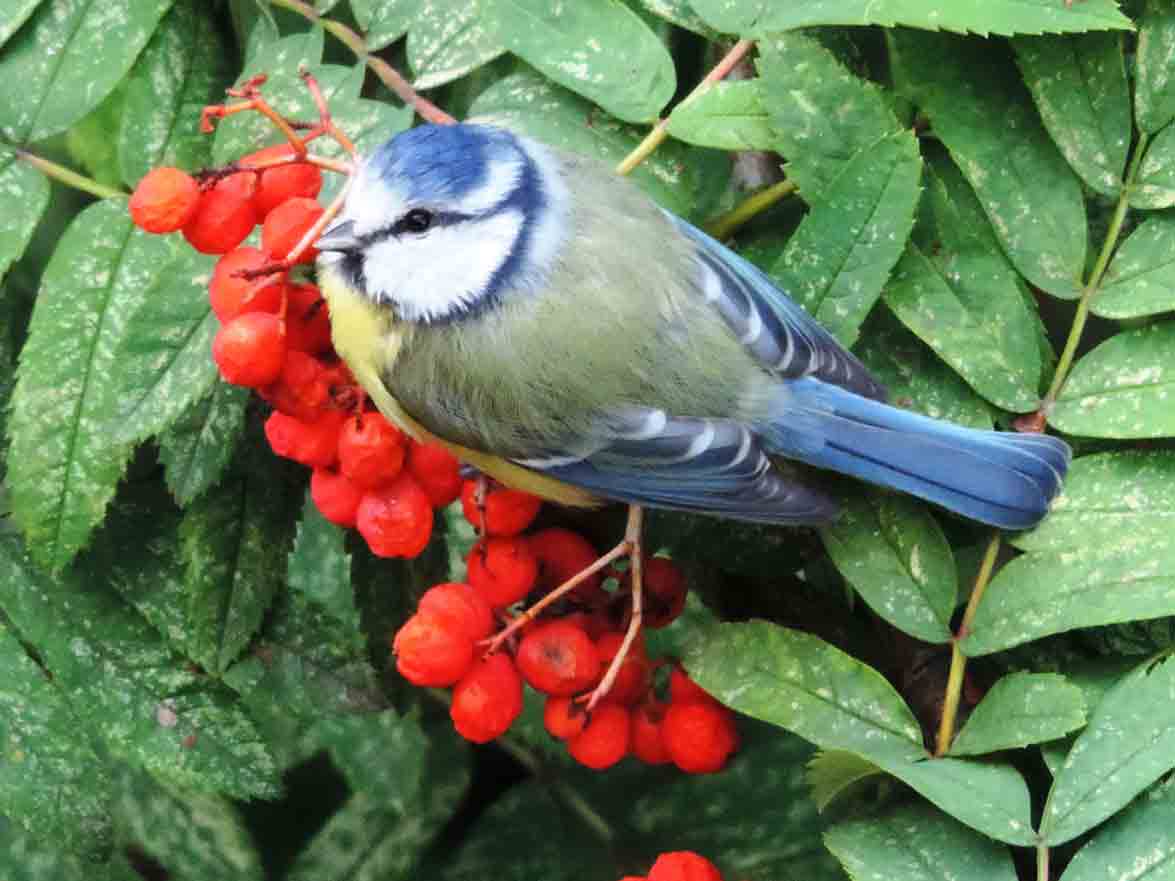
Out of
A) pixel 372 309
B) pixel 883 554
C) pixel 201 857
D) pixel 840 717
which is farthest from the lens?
pixel 201 857

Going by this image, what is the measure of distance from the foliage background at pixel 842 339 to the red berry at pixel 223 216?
0.32ft

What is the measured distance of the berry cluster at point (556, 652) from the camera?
161 cm

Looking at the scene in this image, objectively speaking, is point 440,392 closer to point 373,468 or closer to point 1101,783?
point 373,468

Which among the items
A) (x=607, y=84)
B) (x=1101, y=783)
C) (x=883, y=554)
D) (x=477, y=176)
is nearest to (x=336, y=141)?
(x=477, y=176)

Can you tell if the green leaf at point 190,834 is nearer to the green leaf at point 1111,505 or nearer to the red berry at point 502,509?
the red berry at point 502,509

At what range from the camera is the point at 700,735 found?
166cm

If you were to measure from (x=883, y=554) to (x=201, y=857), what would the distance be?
103 centimetres

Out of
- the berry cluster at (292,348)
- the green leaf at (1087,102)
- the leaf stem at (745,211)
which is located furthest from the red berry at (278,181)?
the green leaf at (1087,102)

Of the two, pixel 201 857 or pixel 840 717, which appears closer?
pixel 840 717

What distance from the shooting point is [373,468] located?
1598mm

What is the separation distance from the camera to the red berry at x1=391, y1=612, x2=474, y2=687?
1575 millimetres

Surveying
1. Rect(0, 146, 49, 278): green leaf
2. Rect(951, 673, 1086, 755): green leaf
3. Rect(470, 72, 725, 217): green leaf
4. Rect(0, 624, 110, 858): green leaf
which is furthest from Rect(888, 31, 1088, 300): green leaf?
Rect(0, 624, 110, 858): green leaf

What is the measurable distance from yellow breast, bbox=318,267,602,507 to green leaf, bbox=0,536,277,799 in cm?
36

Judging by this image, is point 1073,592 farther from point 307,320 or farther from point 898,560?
point 307,320
